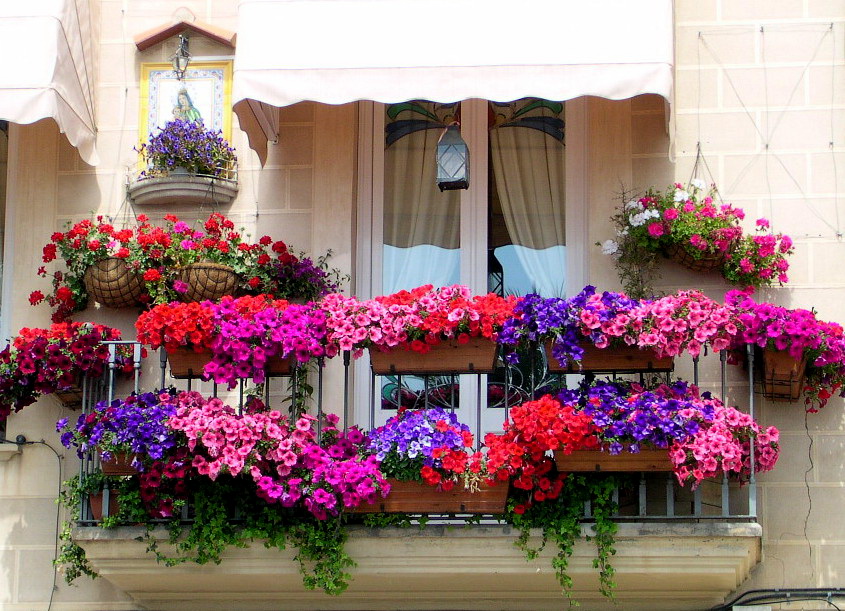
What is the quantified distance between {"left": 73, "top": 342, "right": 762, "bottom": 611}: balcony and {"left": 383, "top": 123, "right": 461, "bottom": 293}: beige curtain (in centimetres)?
A: 101

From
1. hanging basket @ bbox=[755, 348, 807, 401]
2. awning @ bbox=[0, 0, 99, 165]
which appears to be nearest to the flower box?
awning @ bbox=[0, 0, 99, 165]

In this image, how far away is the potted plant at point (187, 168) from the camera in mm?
9156

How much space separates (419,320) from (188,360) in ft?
4.11

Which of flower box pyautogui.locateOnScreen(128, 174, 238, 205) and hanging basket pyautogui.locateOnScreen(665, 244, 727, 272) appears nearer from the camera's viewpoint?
hanging basket pyautogui.locateOnScreen(665, 244, 727, 272)

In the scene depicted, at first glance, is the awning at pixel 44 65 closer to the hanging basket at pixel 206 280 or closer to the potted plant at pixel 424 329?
the hanging basket at pixel 206 280

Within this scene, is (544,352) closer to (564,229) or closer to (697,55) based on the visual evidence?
(564,229)

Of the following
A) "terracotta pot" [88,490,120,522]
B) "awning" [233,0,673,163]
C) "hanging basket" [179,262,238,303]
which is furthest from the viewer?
"hanging basket" [179,262,238,303]

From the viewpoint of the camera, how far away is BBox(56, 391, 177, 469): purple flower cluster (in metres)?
8.06

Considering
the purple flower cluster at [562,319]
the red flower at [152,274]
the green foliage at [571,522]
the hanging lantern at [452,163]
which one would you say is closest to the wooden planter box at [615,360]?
the purple flower cluster at [562,319]

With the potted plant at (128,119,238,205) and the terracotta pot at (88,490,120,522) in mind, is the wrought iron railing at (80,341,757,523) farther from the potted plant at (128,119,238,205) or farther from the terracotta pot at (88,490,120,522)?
the potted plant at (128,119,238,205)

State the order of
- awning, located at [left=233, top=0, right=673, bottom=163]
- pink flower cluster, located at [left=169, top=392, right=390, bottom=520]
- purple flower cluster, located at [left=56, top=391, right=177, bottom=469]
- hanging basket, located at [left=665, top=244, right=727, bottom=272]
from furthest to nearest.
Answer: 1. hanging basket, located at [left=665, top=244, right=727, bottom=272]
2. awning, located at [left=233, top=0, right=673, bottom=163]
3. purple flower cluster, located at [left=56, top=391, right=177, bottom=469]
4. pink flower cluster, located at [left=169, top=392, right=390, bottom=520]

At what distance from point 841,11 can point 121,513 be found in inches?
193

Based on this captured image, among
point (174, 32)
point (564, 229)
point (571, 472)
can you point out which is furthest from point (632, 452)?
point (174, 32)

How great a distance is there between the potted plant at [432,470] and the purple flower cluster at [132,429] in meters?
1.06
